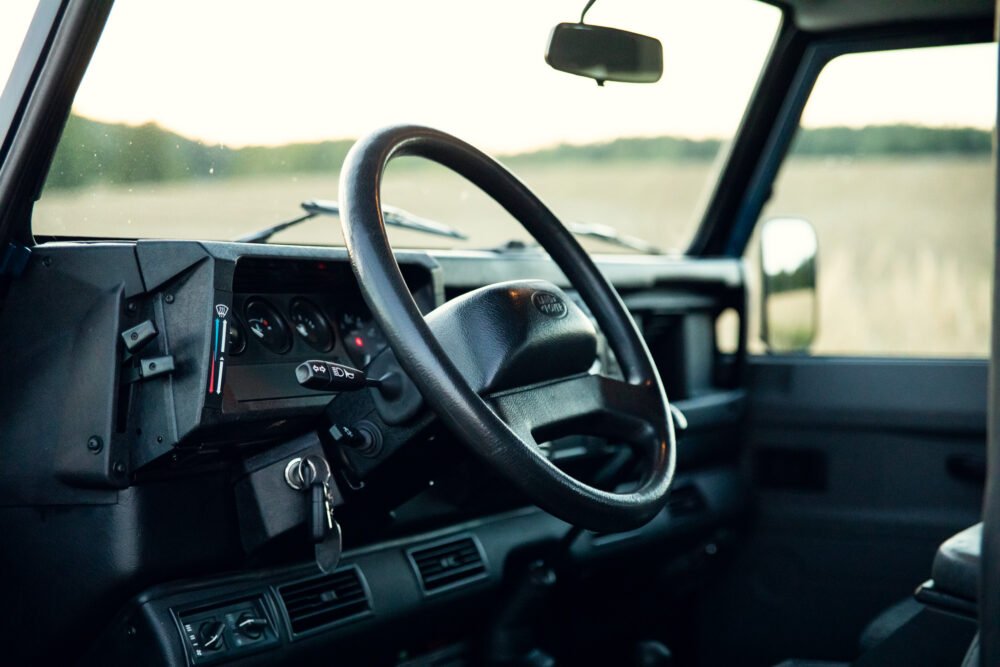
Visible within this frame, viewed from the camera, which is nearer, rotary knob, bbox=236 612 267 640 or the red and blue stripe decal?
the red and blue stripe decal

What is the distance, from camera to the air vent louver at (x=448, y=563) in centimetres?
230

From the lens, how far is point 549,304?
170 centimetres

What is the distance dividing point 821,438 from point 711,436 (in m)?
0.35

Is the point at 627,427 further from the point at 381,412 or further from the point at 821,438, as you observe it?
the point at 821,438

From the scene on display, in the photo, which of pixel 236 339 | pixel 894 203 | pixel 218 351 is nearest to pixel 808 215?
pixel 894 203

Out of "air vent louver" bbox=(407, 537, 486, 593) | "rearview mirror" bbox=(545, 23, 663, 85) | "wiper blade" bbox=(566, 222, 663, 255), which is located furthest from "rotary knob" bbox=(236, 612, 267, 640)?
"wiper blade" bbox=(566, 222, 663, 255)

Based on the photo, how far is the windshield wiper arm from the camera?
7.61 feet

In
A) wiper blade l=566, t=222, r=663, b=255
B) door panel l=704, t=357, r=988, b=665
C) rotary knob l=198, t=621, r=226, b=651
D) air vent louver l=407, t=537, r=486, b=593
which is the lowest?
door panel l=704, t=357, r=988, b=665

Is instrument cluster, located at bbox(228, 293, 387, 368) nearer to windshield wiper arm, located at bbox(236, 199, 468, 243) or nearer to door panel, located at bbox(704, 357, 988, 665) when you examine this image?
windshield wiper arm, located at bbox(236, 199, 468, 243)

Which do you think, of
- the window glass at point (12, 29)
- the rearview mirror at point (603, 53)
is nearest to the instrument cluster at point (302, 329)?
the window glass at point (12, 29)

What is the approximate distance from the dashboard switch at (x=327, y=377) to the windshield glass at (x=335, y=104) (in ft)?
1.18

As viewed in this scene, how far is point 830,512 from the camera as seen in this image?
332 cm

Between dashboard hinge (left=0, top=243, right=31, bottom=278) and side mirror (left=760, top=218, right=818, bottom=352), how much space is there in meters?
2.22

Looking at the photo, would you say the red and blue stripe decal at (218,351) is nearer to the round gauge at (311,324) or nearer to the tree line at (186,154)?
the round gauge at (311,324)
